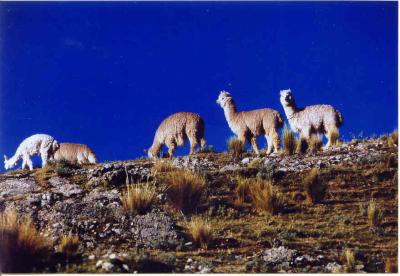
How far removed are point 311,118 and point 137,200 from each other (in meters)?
5.14

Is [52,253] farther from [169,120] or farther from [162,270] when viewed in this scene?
[169,120]

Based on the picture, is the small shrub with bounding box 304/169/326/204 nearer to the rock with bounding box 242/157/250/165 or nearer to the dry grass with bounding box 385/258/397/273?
the rock with bounding box 242/157/250/165

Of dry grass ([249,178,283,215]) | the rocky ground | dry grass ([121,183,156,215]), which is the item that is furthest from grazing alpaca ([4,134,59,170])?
dry grass ([249,178,283,215])

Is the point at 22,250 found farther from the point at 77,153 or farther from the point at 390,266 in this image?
the point at 77,153

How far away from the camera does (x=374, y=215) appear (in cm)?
1169

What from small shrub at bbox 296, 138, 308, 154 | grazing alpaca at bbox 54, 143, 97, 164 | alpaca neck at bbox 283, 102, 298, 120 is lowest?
small shrub at bbox 296, 138, 308, 154

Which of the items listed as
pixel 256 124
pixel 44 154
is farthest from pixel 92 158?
pixel 256 124

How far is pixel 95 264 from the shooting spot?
34.3 feet

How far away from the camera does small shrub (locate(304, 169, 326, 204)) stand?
12453 mm

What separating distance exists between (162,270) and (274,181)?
136 inches

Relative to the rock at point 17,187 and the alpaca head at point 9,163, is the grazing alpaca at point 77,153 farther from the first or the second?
the rock at point 17,187

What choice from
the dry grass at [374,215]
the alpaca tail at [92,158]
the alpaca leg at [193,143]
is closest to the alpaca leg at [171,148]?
the alpaca leg at [193,143]

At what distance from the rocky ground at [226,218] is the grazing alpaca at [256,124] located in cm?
89

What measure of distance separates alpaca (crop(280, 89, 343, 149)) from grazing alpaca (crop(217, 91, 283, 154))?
1.77 ft
